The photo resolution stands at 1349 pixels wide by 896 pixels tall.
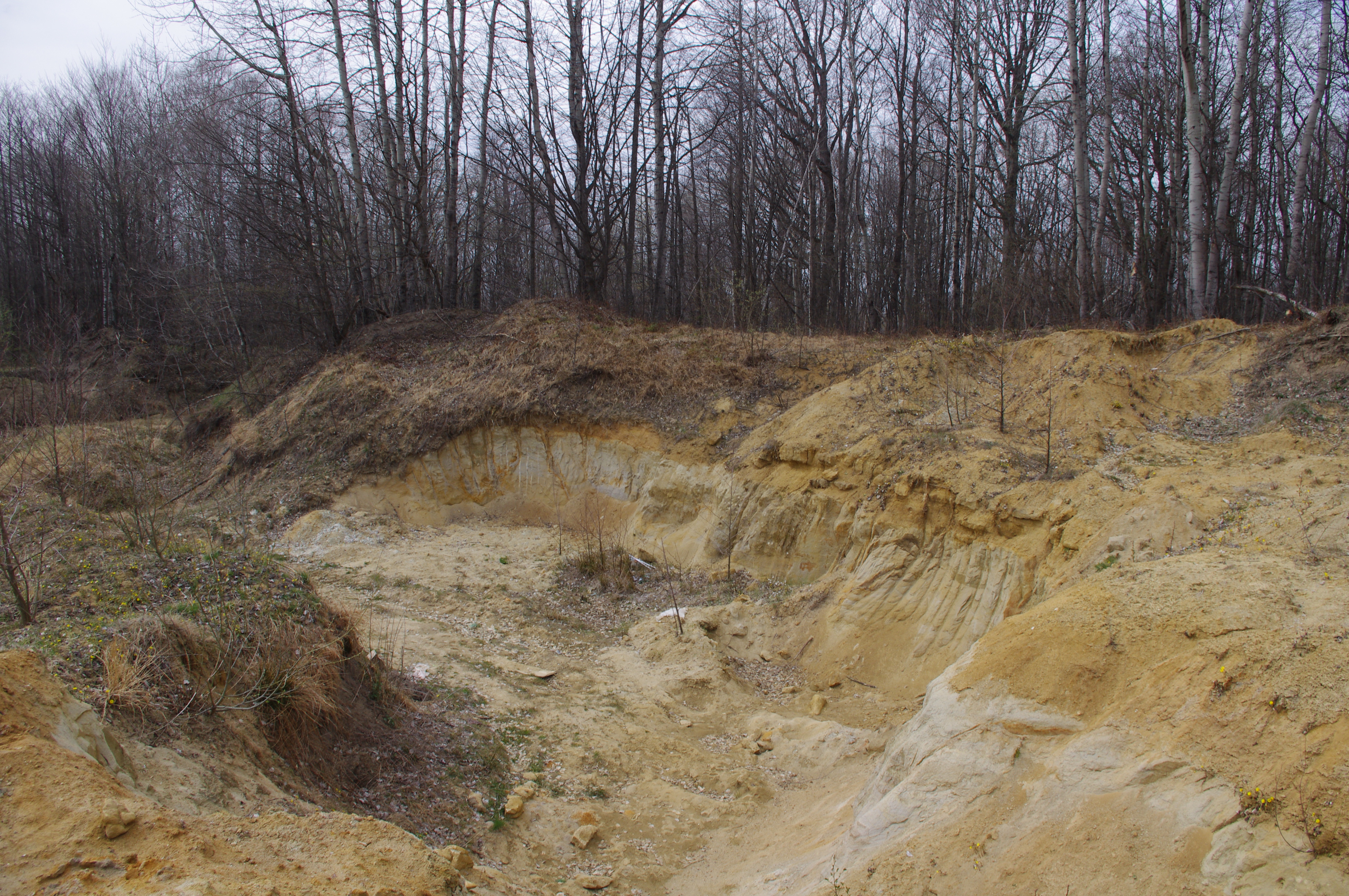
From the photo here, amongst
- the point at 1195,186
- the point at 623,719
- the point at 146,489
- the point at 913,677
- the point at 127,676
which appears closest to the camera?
the point at 127,676

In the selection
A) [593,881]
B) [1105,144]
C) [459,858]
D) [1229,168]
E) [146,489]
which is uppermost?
[1105,144]

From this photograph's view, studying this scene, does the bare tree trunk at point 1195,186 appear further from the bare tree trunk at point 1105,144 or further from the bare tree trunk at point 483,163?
the bare tree trunk at point 483,163

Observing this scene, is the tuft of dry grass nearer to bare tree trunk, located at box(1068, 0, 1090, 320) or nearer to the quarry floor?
the quarry floor

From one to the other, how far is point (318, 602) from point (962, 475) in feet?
21.7

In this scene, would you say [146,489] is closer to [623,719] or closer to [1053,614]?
[623,719]

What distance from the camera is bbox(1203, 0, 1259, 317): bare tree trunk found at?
12203mm

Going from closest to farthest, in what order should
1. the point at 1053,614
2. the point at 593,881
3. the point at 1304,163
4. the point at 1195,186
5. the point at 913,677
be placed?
the point at 593,881 < the point at 1053,614 < the point at 913,677 < the point at 1195,186 < the point at 1304,163

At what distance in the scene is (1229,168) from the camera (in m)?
12.6

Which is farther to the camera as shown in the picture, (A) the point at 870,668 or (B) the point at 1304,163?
(B) the point at 1304,163

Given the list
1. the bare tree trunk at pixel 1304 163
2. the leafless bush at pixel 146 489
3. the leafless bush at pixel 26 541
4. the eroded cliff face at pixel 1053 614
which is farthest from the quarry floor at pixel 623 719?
the bare tree trunk at pixel 1304 163

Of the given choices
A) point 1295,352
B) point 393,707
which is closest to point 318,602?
point 393,707

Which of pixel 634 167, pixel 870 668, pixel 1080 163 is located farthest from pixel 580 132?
pixel 870 668

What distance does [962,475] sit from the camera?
8148mm

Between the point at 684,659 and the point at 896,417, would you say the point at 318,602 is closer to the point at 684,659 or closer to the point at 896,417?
the point at 684,659
